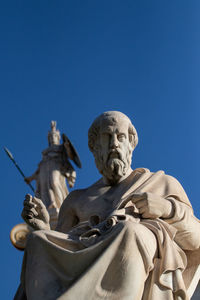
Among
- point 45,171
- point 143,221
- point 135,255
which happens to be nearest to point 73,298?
point 135,255

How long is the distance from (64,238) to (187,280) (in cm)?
119

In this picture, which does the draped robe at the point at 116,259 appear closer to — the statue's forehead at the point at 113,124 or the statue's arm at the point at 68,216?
the statue's arm at the point at 68,216

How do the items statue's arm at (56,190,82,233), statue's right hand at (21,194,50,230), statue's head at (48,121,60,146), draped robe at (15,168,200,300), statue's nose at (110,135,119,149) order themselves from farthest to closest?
statue's head at (48,121,60,146)
statue's arm at (56,190,82,233)
statue's nose at (110,135,119,149)
statue's right hand at (21,194,50,230)
draped robe at (15,168,200,300)

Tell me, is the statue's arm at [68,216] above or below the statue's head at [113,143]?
below

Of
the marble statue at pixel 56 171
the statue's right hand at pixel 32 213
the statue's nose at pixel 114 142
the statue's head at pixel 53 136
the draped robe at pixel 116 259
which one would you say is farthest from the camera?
the statue's head at pixel 53 136

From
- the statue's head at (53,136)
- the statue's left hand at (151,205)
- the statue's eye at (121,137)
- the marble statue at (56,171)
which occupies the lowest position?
the statue's left hand at (151,205)

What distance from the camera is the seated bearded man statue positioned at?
482 cm

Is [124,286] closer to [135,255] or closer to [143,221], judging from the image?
[135,255]

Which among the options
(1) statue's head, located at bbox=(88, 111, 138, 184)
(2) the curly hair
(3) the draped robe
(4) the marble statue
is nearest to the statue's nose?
(1) statue's head, located at bbox=(88, 111, 138, 184)

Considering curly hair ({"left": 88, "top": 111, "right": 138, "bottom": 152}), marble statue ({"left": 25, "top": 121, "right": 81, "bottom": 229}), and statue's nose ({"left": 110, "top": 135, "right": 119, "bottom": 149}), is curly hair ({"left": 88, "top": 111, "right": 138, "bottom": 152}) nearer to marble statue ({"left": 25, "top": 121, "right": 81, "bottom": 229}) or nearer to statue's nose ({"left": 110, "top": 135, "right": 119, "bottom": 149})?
statue's nose ({"left": 110, "top": 135, "right": 119, "bottom": 149})

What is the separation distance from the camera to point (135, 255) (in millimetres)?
4883

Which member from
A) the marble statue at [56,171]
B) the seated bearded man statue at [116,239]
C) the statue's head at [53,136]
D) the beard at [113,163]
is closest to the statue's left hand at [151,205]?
the seated bearded man statue at [116,239]

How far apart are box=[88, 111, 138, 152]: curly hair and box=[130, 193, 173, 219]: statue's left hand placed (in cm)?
100

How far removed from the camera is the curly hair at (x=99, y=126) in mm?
6258
